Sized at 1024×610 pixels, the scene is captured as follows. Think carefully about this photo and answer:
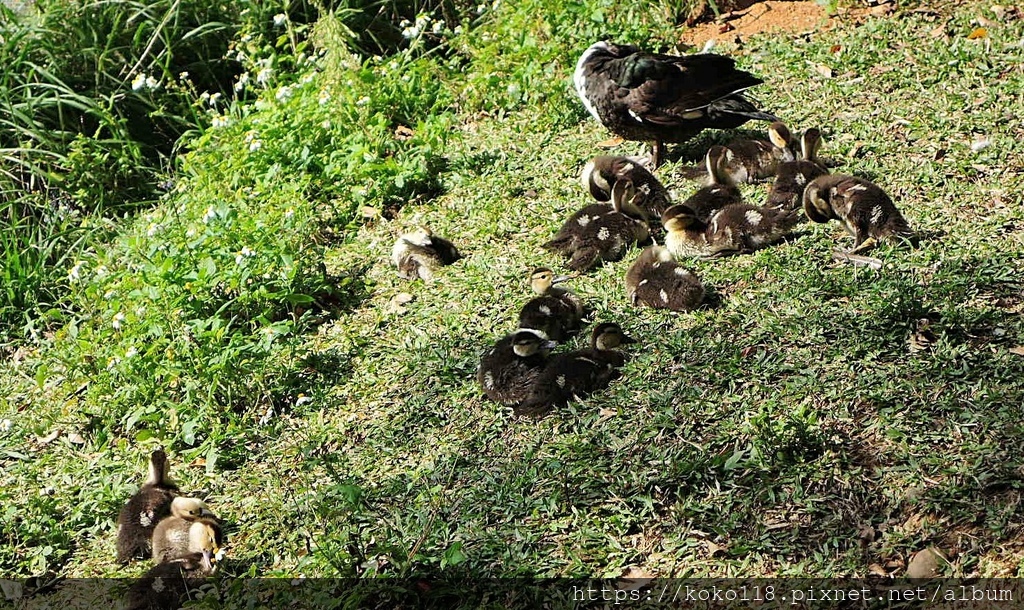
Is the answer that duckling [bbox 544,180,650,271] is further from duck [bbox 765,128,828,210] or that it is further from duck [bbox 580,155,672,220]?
duck [bbox 765,128,828,210]

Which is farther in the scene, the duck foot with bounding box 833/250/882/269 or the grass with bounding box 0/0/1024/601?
the duck foot with bounding box 833/250/882/269

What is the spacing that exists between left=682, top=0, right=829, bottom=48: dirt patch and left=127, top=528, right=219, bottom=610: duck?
5702mm

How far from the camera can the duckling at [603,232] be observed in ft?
19.3

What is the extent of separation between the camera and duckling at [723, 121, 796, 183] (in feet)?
20.9

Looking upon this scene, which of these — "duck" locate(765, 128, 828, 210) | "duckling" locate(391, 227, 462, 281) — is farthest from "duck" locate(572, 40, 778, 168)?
"duckling" locate(391, 227, 462, 281)

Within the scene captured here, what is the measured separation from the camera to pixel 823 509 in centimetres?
396

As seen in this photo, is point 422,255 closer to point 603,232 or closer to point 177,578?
point 603,232

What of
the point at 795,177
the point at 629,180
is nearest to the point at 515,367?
the point at 629,180

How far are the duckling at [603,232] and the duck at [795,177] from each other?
2.46 feet

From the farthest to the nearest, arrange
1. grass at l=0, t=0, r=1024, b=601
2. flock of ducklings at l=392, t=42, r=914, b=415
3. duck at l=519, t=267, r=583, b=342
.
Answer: duck at l=519, t=267, r=583, b=342
flock of ducklings at l=392, t=42, r=914, b=415
grass at l=0, t=0, r=1024, b=601

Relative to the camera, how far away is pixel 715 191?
238 inches

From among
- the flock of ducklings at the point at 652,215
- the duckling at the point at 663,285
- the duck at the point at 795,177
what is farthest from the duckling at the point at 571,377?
the duck at the point at 795,177

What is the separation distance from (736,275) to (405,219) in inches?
98.6

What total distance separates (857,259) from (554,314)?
5.09 feet
